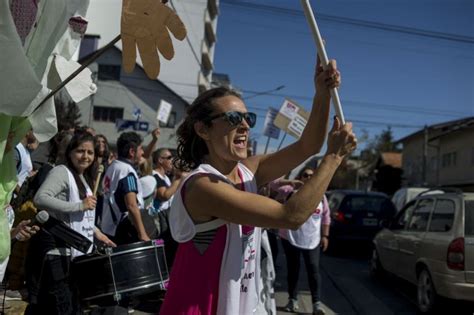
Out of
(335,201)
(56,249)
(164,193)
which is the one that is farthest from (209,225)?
(335,201)

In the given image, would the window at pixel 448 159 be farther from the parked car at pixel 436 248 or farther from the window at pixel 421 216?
the window at pixel 421 216

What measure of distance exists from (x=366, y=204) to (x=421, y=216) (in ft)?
17.7

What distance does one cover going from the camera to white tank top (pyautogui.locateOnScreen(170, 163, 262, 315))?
1.95 m

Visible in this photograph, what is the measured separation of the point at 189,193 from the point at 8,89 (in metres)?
0.73

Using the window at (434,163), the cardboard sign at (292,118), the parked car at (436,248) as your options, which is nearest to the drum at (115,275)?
the parked car at (436,248)

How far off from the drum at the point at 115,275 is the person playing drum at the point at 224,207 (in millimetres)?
1440

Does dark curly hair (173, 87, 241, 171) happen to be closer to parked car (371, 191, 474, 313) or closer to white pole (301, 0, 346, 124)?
white pole (301, 0, 346, 124)

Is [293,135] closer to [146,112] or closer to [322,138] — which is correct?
[322,138]

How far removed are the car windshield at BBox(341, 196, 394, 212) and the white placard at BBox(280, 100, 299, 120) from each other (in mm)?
5653

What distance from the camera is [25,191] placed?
457 centimetres

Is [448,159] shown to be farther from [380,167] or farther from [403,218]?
[403,218]

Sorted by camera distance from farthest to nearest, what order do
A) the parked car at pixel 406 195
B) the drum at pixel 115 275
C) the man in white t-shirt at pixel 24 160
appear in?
the parked car at pixel 406 195 → the man in white t-shirt at pixel 24 160 → the drum at pixel 115 275

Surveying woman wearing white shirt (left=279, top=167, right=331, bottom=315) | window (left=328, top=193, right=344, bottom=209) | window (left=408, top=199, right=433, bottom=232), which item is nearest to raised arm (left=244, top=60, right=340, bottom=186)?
woman wearing white shirt (left=279, top=167, right=331, bottom=315)

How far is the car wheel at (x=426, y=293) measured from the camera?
6527mm
